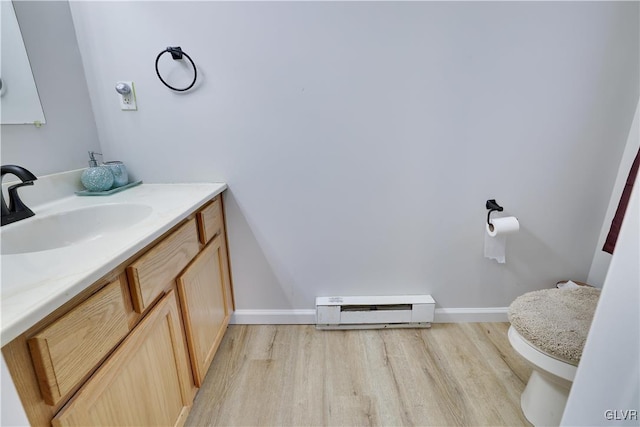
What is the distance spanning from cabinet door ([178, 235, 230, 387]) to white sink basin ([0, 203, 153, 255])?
0.30 metres

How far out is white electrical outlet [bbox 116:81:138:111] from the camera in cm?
132

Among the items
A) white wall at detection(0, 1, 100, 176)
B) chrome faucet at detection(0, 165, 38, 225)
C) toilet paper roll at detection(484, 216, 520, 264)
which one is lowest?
toilet paper roll at detection(484, 216, 520, 264)

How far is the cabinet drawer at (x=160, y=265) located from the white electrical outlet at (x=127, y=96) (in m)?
0.70

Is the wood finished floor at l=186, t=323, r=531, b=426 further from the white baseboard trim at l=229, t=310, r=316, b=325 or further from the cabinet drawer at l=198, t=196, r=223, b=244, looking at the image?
the cabinet drawer at l=198, t=196, r=223, b=244

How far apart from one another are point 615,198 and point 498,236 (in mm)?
655

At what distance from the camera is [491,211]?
150 centimetres

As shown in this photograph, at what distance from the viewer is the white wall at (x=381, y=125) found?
1.29 metres

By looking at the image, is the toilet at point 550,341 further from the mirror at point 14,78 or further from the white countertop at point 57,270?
the mirror at point 14,78

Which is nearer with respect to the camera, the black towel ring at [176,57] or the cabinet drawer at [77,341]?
the cabinet drawer at [77,341]

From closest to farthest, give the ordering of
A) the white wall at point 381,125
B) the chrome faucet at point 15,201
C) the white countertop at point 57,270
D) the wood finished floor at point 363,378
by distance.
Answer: the white countertop at point 57,270
the chrome faucet at point 15,201
the wood finished floor at point 363,378
the white wall at point 381,125

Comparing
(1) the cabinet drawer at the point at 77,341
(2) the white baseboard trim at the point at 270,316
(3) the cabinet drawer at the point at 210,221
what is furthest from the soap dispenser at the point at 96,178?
(2) the white baseboard trim at the point at 270,316

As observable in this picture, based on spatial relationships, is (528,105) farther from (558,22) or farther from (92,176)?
(92,176)

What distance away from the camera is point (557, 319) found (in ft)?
3.49

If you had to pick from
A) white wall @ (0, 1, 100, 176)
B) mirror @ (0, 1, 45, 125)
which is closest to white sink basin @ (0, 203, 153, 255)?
white wall @ (0, 1, 100, 176)
